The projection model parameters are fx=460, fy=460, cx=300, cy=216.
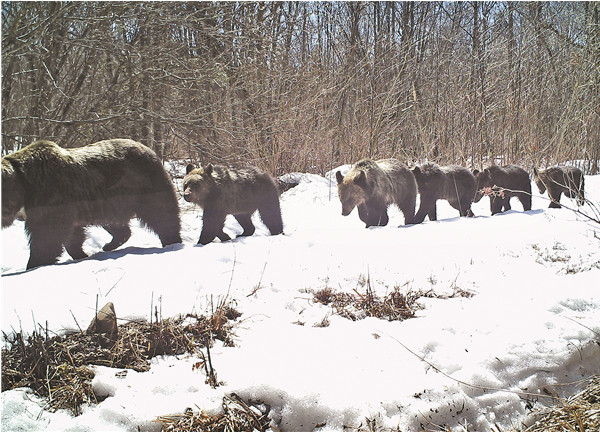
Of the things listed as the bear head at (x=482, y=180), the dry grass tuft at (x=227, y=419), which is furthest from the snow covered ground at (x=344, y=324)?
the bear head at (x=482, y=180)

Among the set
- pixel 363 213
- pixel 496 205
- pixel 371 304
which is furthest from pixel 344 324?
pixel 496 205

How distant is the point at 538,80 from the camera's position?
534cm

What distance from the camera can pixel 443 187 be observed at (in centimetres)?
475

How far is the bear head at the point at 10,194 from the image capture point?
2356 mm

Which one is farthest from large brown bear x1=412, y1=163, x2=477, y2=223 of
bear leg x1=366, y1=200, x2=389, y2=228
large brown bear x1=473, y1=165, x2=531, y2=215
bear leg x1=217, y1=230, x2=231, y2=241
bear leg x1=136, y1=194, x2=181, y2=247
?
bear leg x1=136, y1=194, x2=181, y2=247

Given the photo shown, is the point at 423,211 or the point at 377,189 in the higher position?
the point at 377,189

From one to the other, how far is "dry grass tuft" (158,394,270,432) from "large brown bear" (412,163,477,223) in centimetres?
341

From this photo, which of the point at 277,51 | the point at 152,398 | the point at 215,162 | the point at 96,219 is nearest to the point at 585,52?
the point at 277,51

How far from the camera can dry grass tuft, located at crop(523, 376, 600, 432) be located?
1380 millimetres

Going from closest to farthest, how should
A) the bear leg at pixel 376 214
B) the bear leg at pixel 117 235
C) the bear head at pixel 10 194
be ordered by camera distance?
the bear head at pixel 10 194 → the bear leg at pixel 117 235 → the bear leg at pixel 376 214

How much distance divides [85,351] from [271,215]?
7.61 ft

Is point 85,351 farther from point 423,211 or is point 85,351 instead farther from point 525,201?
point 525,201

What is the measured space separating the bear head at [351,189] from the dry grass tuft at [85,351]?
7.87 feet

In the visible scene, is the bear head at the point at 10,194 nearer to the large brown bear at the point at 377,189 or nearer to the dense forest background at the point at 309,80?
the dense forest background at the point at 309,80
